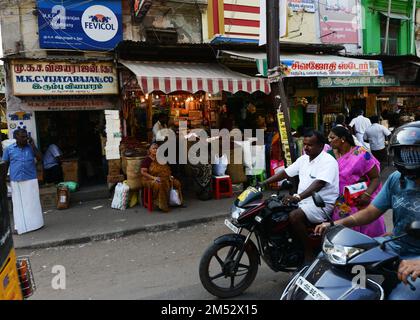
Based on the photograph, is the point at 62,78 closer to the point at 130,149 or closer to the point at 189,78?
the point at 130,149

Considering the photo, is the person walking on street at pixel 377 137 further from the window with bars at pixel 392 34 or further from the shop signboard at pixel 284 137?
the window with bars at pixel 392 34

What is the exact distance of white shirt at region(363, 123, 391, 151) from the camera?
1045cm

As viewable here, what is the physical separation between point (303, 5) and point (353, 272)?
12256 millimetres

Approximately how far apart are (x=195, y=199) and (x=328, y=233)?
20.9 ft

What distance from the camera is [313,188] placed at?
3814 millimetres

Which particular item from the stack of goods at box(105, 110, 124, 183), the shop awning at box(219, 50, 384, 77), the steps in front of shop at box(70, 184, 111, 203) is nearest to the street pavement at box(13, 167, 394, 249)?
the steps in front of shop at box(70, 184, 111, 203)

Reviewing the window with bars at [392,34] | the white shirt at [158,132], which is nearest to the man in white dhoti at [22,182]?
the white shirt at [158,132]

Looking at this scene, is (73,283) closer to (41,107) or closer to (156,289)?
(156,289)

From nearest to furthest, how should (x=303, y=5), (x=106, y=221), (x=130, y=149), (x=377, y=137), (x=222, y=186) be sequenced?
(x=106, y=221)
(x=130, y=149)
(x=222, y=186)
(x=377, y=137)
(x=303, y=5)

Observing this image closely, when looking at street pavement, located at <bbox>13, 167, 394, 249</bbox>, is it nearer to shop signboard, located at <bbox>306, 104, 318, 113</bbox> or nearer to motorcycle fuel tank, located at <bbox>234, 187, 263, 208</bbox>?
motorcycle fuel tank, located at <bbox>234, 187, 263, 208</bbox>

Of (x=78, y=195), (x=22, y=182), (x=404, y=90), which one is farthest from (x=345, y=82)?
(x=22, y=182)

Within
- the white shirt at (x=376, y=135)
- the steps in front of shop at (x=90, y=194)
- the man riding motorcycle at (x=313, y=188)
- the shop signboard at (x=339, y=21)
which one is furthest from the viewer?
the shop signboard at (x=339, y=21)

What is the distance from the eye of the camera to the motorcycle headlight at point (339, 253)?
7.28ft

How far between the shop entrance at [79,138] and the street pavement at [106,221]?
1592mm
